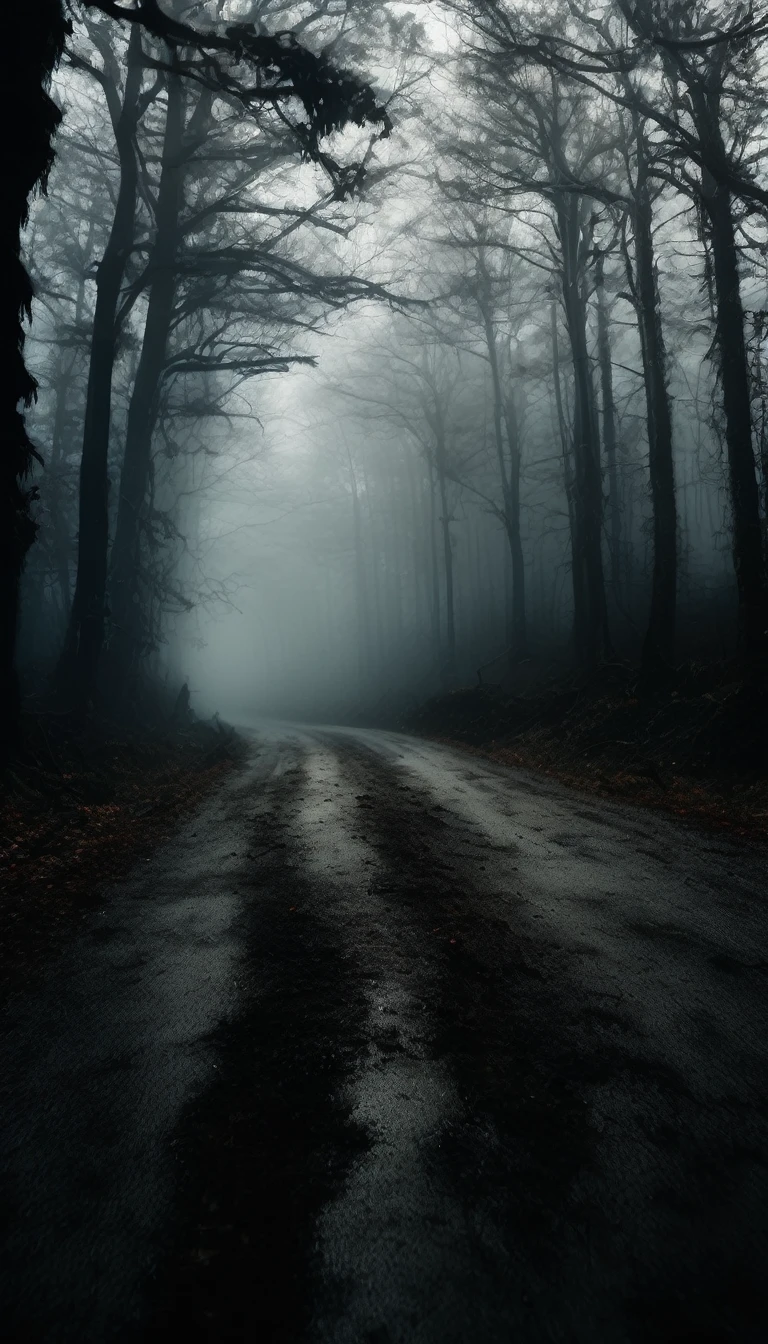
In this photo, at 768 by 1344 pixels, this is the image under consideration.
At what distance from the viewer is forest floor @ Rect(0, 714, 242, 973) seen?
13.2 feet

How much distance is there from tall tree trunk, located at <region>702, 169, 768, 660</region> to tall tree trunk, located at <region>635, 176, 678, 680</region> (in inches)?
77.0

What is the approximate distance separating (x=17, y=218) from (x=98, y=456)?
4.86m

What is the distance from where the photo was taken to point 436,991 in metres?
2.72

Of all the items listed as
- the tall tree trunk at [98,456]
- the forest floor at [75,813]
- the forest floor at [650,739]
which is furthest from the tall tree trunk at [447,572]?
the tall tree trunk at [98,456]

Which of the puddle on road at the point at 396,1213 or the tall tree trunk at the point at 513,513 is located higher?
the tall tree trunk at the point at 513,513

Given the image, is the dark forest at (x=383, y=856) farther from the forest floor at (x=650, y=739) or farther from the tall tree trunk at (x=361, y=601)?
the tall tree trunk at (x=361, y=601)

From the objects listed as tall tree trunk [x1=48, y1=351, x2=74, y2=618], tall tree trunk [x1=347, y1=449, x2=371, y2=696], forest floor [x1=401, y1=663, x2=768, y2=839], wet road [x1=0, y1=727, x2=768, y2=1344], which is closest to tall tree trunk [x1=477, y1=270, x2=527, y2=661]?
forest floor [x1=401, y1=663, x2=768, y2=839]

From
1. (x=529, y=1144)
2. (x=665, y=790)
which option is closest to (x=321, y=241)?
(x=665, y=790)

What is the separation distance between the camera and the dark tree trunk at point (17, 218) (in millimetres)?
6281

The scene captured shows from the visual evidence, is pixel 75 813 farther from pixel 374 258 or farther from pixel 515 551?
pixel 515 551

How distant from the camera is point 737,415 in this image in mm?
9633

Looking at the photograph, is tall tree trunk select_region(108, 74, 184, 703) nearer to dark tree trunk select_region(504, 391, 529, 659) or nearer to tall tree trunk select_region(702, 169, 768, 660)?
tall tree trunk select_region(702, 169, 768, 660)

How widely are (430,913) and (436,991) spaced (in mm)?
905

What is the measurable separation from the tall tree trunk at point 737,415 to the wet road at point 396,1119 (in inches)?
259
